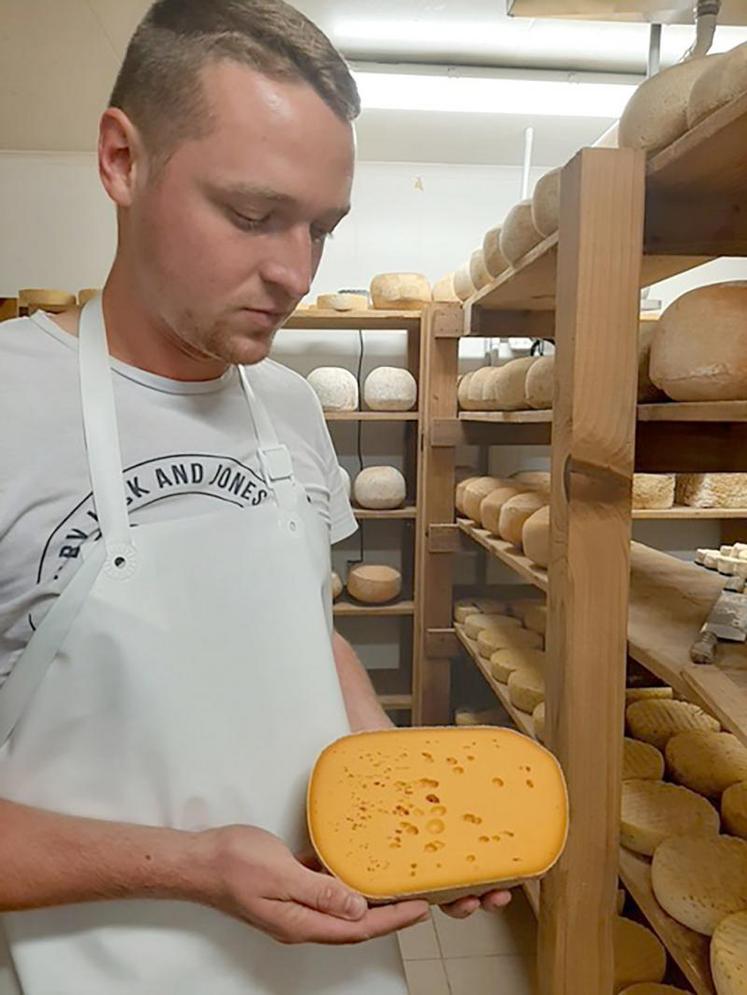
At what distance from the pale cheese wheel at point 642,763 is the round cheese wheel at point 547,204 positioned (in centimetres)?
108

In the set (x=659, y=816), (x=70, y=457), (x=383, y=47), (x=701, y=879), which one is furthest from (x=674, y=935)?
(x=383, y=47)

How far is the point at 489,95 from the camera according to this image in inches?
111

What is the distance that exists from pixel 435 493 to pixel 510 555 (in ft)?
3.23

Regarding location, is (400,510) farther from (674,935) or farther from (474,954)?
(674,935)

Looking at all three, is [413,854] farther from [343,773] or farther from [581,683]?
[581,683]

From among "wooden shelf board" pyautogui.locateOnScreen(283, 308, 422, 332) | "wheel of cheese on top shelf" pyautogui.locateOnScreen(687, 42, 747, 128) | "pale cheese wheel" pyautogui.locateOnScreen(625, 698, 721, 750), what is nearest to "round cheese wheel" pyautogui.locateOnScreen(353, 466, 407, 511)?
"wooden shelf board" pyautogui.locateOnScreen(283, 308, 422, 332)

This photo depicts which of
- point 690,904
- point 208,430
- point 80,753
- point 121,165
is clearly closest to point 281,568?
point 208,430

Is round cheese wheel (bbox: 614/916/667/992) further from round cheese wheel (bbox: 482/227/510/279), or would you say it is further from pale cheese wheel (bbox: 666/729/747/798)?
round cheese wheel (bbox: 482/227/510/279)

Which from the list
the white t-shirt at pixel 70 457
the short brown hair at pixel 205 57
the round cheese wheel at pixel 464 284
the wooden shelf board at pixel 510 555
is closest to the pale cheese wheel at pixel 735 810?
the wooden shelf board at pixel 510 555

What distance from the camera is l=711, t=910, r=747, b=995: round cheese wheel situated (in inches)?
41.4

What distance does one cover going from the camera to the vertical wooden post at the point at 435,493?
125 inches

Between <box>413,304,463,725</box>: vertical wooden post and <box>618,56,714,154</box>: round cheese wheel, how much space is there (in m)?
1.82

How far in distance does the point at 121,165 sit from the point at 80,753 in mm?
593

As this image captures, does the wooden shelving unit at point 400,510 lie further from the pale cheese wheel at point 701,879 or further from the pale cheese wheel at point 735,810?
the pale cheese wheel at point 701,879
